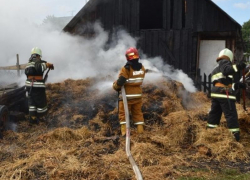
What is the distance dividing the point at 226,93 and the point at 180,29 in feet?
23.6

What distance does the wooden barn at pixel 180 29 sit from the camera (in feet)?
37.8

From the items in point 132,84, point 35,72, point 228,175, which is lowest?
point 228,175

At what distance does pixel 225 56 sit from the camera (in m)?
5.43

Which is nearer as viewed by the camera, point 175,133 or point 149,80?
point 175,133

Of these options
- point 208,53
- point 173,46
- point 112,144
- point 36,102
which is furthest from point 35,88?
point 208,53

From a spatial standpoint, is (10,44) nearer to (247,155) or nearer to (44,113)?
(44,113)

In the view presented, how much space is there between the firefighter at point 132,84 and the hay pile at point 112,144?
294 mm

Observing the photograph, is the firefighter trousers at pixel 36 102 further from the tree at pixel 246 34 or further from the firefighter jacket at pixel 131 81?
the tree at pixel 246 34

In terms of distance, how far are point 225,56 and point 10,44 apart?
11584 millimetres

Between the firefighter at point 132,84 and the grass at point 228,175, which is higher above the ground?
the firefighter at point 132,84

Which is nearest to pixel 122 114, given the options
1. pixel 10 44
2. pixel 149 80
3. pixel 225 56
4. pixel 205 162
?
pixel 205 162

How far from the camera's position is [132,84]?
5.71 meters

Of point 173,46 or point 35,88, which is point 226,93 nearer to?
point 35,88

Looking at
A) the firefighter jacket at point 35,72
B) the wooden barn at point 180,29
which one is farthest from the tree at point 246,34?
the firefighter jacket at point 35,72
